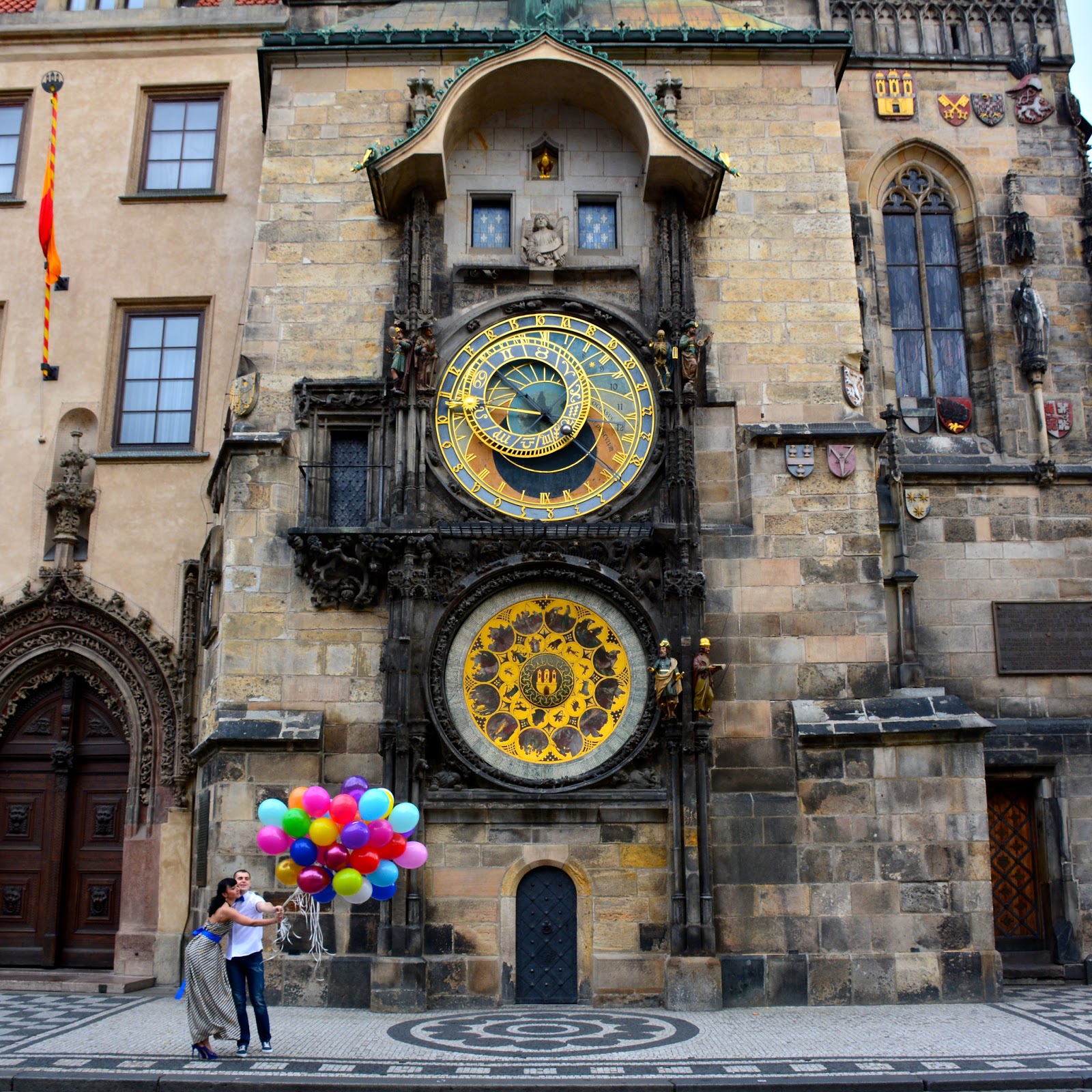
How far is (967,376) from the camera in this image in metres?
16.5

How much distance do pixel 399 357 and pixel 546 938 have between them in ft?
21.0

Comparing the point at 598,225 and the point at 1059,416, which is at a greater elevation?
the point at 598,225

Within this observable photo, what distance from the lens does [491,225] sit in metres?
14.8

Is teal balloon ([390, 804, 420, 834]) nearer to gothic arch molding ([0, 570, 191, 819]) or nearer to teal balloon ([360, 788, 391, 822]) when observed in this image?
teal balloon ([360, 788, 391, 822])

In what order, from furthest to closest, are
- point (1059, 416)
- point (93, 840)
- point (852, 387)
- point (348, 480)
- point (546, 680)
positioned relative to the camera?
point (1059, 416) → point (93, 840) → point (852, 387) → point (348, 480) → point (546, 680)

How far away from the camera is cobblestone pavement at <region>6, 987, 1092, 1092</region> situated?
874cm

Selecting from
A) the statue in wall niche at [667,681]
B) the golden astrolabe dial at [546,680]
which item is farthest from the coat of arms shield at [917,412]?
the golden astrolabe dial at [546,680]

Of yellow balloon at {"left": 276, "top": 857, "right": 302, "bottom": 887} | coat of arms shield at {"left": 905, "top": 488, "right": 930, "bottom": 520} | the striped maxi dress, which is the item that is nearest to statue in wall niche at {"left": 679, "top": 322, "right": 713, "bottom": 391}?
A: coat of arms shield at {"left": 905, "top": 488, "right": 930, "bottom": 520}

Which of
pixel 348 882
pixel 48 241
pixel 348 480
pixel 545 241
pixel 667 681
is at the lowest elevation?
pixel 348 882

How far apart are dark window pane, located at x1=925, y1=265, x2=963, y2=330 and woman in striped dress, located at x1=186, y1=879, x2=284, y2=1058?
1175cm

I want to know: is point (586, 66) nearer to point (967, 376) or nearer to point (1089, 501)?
point (967, 376)

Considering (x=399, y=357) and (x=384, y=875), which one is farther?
(x=399, y=357)

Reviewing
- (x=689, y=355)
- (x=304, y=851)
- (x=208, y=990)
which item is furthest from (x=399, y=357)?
(x=208, y=990)

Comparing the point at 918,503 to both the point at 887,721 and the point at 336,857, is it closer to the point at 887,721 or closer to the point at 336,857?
the point at 887,721
